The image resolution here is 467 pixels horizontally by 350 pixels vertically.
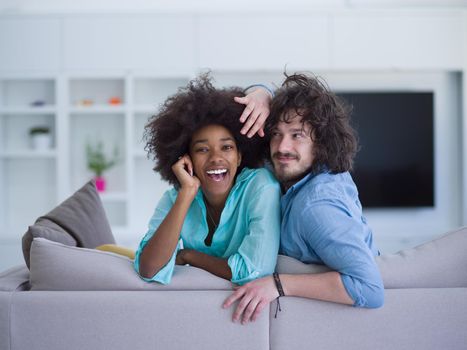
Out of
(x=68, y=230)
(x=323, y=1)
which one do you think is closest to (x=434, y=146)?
(x=323, y=1)

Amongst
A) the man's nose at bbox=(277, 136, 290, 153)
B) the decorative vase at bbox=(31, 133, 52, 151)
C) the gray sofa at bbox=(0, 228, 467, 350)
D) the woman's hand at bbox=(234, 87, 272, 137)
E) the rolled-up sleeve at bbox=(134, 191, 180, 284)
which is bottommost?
the gray sofa at bbox=(0, 228, 467, 350)

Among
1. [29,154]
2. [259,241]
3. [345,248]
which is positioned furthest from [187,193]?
[29,154]

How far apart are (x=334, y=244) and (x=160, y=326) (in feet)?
1.64

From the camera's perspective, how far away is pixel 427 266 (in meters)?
1.53

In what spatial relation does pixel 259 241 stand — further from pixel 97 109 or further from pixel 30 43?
pixel 30 43

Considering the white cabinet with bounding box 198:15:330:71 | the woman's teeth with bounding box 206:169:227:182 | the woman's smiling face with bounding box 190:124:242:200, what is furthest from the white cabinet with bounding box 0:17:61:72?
the woman's teeth with bounding box 206:169:227:182

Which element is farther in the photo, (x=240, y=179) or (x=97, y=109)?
(x=97, y=109)

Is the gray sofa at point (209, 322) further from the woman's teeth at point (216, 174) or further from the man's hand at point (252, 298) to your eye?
the woman's teeth at point (216, 174)

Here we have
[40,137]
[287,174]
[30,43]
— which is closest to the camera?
[287,174]

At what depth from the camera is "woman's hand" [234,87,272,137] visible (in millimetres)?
1876

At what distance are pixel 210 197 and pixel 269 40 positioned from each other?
3347 millimetres

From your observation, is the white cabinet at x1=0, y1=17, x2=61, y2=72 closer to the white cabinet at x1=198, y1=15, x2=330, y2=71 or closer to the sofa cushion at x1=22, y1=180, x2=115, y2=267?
the white cabinet at x1=198, y1=15, x2=330, y2=71

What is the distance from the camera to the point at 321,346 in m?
1.46

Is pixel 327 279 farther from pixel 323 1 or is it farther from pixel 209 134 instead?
pixel 323 1
